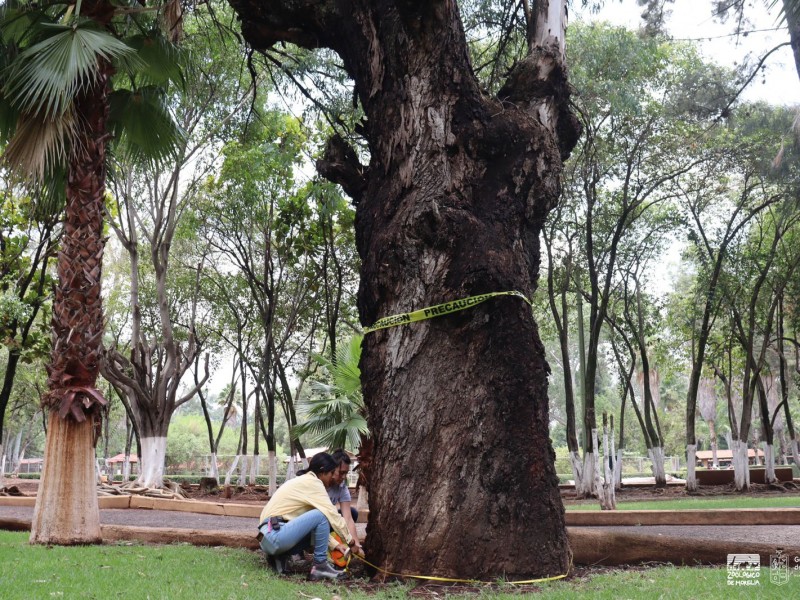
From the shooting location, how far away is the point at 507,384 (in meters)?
5.31

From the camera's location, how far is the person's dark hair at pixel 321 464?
19.4 feet

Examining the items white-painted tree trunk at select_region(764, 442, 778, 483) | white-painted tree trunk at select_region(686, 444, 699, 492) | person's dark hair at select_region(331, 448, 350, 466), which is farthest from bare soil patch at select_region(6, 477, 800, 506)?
person's dark hair at select_region(331, 448, 350, 466)

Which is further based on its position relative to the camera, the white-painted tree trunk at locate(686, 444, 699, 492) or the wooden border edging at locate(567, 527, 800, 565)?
the white-painted tree trunk at locate(686, 444, 699, 492)

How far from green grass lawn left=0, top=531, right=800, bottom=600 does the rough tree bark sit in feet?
1.40

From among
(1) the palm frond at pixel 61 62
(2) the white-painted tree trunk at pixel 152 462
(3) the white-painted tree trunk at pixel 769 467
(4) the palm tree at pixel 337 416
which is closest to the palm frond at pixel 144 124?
(1) the palm frond at pixel 61 62

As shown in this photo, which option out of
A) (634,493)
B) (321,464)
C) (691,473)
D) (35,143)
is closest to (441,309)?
(321,464)

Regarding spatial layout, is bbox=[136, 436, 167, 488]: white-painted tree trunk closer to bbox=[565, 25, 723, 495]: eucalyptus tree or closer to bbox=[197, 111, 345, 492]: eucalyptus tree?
bbox=[197, 111, 345, 492]: eucalyptus tree

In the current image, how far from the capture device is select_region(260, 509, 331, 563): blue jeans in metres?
5.39

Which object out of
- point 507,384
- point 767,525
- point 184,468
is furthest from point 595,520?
point 184,468

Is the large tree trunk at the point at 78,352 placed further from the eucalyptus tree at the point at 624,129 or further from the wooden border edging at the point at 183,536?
the eucalyptus tree at the point at 624,129

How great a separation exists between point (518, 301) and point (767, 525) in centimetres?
593

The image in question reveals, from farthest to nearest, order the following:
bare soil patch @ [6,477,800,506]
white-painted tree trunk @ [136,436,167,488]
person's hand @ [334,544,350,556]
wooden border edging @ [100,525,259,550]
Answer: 1. bare soil patch @ [6,477,800,506]
2. white-painted tree trunk @ [136,436,167,488]
3. wooden border edging @ [100,525,259,550]
4. person's hand @ [334,544,350,556]

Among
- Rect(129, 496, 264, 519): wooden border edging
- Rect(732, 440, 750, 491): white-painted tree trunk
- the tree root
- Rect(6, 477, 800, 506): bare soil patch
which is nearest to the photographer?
Rect(129, 496, 264, 519): wooden border edging

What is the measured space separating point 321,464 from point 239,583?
1.21 m
